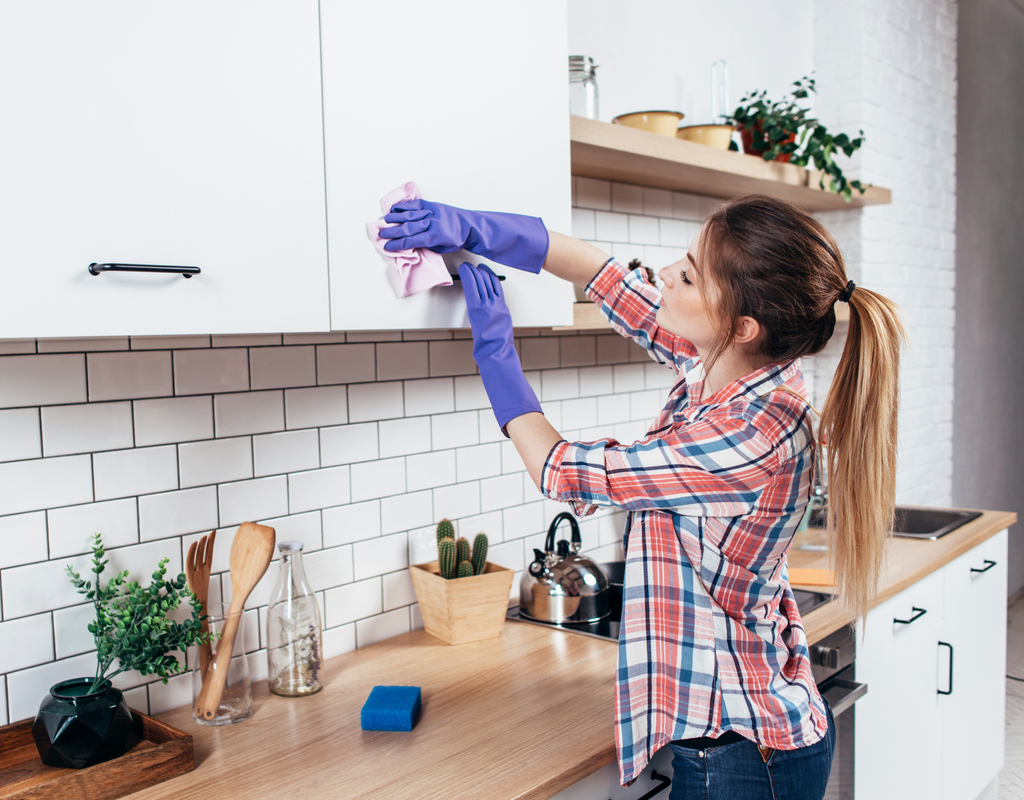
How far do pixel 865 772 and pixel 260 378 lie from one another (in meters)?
1.67

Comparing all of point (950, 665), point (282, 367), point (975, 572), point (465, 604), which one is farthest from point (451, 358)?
point (975, 572)

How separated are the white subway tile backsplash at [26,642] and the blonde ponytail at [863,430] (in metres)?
1.26

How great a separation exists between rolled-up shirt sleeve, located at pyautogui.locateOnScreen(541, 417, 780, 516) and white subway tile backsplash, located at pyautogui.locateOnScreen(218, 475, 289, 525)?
2.16 ft

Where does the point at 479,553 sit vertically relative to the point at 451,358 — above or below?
below

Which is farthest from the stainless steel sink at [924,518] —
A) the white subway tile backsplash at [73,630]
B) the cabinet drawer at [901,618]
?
the white subway tile backsplash at [73,630]

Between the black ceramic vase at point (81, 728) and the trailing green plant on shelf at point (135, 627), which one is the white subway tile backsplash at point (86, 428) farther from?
the black ceramic vase at point (81, 728)

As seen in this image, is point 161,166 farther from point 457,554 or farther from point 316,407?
point 457,554

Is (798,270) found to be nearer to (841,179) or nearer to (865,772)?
(865,772)

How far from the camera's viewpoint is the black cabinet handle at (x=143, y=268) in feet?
3.30

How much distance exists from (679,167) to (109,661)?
5.60 ft

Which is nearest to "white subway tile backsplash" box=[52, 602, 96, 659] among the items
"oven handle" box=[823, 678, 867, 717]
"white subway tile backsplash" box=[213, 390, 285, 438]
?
"white subway tile backsplash" box=[213, 390, 285, 438]

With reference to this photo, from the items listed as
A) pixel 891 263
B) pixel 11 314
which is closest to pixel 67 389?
pixel 11 314

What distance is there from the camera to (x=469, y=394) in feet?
6.66

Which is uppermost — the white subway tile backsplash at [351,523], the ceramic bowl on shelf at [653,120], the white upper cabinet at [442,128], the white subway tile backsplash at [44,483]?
the ceramic bowl on shelf at [653,120]
